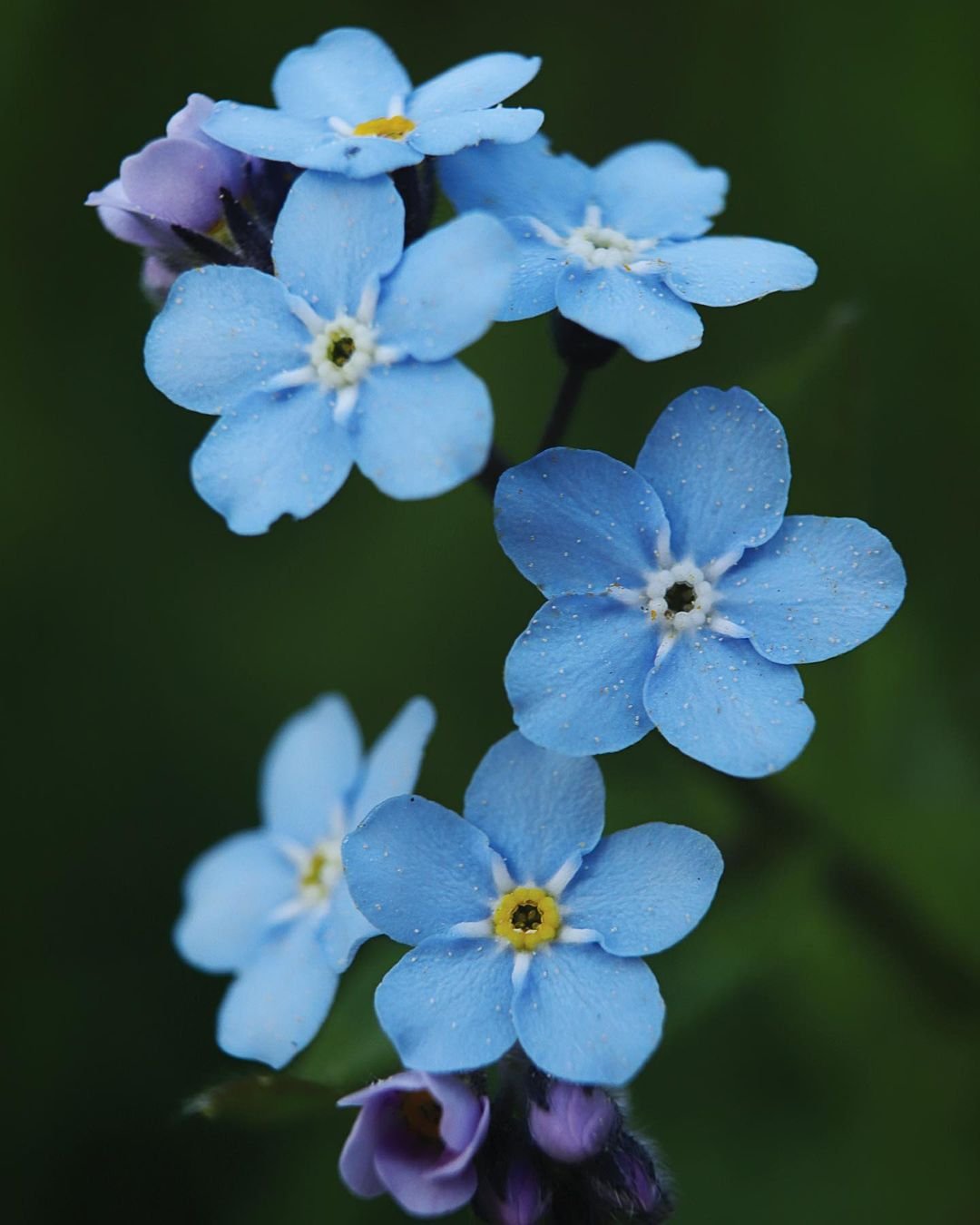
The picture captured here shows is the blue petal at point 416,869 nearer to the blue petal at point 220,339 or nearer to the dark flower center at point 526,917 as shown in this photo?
the dark flower center at point 526,917

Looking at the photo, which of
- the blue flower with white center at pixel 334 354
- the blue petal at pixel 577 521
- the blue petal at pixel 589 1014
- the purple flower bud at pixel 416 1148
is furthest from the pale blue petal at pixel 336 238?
the purple flower bud at pixel 416 1148

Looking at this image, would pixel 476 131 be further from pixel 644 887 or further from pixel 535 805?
pixel 644 887

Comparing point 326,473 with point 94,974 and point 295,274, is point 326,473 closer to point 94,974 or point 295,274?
point 295,274

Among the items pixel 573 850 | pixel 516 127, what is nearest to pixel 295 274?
pixel 516 127

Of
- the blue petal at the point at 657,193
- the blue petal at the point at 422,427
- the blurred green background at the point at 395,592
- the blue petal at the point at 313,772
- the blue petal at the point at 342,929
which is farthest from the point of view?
the blurred green background at the point at 395,592

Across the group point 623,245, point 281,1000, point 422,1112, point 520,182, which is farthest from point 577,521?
point 281,1000
